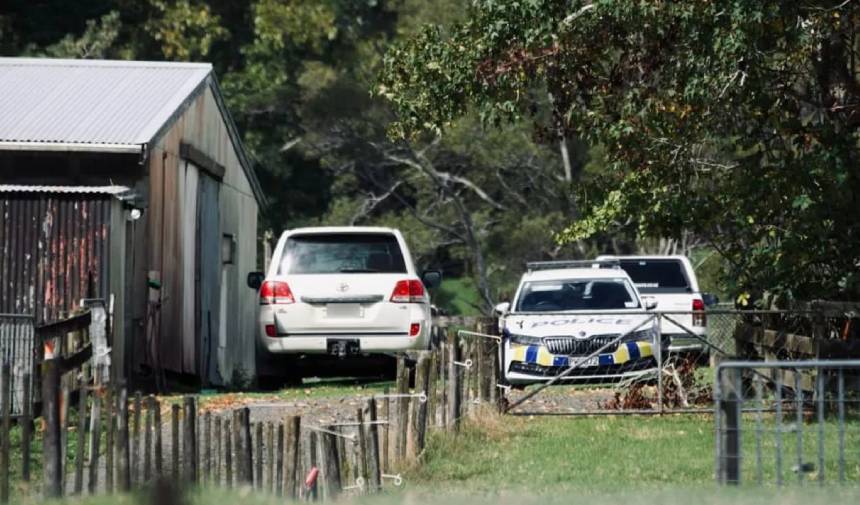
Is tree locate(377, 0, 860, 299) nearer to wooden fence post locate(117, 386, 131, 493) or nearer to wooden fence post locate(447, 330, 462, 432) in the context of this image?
wooden fence post locate(447, 330, 462, 432)

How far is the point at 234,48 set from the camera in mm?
48656

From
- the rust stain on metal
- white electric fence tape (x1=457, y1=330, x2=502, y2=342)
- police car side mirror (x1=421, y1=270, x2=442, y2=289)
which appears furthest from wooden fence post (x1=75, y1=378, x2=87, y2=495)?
police car side mirror (x1=421, y1=270, x2=442, y2=289)

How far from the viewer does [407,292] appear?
65.5 ft

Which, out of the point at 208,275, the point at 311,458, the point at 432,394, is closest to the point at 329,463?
the point at 311,458

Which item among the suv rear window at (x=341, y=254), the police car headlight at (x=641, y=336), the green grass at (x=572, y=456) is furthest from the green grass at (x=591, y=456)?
the suv rear window at (x=341, y=254)

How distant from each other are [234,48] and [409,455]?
36959 mm

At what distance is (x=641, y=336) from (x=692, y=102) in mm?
4784

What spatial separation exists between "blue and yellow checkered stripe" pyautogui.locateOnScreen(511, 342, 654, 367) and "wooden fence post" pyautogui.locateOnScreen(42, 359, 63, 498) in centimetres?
1098

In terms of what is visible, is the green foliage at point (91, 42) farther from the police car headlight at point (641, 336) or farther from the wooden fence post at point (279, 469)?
the wooden fence post at point (279, 469)

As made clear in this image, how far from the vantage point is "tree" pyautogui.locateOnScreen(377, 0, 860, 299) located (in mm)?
15680

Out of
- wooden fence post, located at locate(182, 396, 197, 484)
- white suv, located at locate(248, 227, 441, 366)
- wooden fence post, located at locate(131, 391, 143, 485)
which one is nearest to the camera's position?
wooden fence post, located at locate(131, 391, 143, 485)

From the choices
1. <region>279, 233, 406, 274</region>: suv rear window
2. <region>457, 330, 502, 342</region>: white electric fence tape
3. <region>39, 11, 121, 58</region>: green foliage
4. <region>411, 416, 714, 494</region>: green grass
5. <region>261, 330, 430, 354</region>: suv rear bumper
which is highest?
<region>39, 11, 121, 58</region>: green foliage

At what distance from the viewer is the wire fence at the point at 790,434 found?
29.5 ft

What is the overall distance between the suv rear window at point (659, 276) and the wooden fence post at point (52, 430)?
19.8 meters
